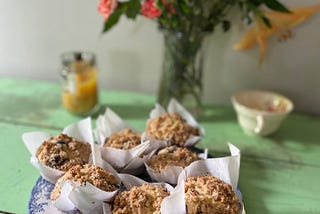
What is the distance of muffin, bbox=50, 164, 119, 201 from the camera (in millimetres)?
675

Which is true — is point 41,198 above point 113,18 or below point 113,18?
below

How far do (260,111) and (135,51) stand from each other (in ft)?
1.38

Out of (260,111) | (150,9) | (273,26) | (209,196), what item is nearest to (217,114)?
(260,111)

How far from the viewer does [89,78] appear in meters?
1.11

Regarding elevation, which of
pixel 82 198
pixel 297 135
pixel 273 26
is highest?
pixel 273 26

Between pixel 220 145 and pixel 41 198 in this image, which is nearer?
pixel 41 198

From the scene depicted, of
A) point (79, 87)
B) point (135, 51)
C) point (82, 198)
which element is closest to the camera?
point (82, 198)

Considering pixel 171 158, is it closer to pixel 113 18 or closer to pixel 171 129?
pixel 171 129

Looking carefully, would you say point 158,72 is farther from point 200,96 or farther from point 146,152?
point 146,152

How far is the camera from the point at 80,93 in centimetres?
108

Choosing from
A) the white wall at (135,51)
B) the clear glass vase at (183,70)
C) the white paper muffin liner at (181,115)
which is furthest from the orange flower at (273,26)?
the white paper muffin liner at (181,115)

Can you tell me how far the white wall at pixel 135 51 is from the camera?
1152 mm

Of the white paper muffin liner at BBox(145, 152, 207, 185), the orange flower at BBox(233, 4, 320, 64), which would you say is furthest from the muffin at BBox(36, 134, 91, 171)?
the orange flower at BBox(233, 4, 320, 64)

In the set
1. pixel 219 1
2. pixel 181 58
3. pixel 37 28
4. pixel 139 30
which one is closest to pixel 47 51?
pixel 37 28
